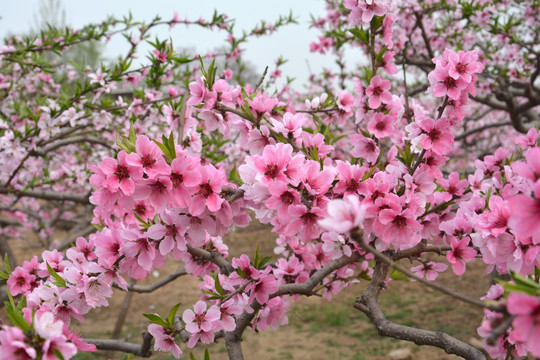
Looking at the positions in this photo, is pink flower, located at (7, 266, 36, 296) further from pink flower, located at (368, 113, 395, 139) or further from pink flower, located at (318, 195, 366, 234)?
pink flower, located at (368, 113, 395, 139)

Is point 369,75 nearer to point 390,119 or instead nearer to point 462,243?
point 390,119

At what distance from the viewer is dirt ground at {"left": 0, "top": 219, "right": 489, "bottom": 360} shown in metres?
4.96

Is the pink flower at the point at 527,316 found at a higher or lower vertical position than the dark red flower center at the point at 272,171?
lower

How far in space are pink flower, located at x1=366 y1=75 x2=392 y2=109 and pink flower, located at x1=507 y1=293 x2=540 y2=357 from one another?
1315 mm

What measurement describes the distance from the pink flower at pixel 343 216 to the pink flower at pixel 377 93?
1172mm

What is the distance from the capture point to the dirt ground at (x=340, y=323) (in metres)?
4.96

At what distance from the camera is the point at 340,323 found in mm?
5895

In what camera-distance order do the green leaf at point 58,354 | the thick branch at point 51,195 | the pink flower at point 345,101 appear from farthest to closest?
the thick branch at point 51,195, the pink flower at point 345,101, the green leaf at point 58,354

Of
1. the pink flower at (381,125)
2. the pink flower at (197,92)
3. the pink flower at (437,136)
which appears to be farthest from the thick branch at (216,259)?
the pink flower at (437,136)

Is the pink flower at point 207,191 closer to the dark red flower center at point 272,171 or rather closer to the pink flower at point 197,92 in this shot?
the dark red flower center at point 272,171

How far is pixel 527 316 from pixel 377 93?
1376mm

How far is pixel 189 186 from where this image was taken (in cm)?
114

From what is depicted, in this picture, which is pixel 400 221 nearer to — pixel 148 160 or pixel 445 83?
pixel 445 83

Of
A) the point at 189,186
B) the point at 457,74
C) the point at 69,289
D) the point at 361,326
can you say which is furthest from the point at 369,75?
the point at 361,326
